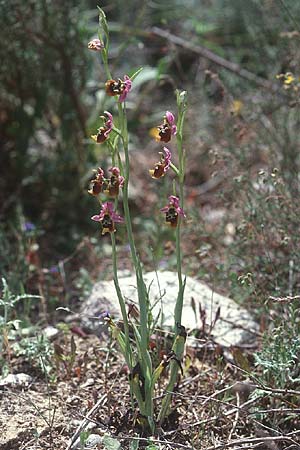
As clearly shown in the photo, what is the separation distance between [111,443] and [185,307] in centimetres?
80

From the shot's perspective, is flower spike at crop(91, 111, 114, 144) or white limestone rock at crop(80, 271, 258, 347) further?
white limestone rock at crop(80, 271, 258, 347)

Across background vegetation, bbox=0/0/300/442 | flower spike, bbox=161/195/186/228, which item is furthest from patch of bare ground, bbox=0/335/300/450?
flower spike, bbox=161/195/186/228

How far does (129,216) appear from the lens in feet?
5.92

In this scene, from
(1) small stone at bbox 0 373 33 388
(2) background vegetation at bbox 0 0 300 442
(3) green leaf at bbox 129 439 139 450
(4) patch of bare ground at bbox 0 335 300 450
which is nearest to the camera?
(3) green leaf at bbox 129 439 139 450

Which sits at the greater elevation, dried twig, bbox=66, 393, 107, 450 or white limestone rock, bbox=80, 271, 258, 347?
white limestone rock, bbox=80, 271, 258, 347

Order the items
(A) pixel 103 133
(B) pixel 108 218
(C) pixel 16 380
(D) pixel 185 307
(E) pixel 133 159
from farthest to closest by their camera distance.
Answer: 1. (E) pixel 133 159
2. (D) pixel 185 307
3. (C) pixel 16 380
4. (B) pixel 108 218
5. (A) pixel 103 133

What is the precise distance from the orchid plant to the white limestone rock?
0.44m

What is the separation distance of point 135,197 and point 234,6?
5.22ft

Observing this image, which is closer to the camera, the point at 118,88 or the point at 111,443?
the point at 118,88

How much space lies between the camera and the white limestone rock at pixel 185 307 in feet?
7.93

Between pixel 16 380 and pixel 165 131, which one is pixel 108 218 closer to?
pixel 165 131

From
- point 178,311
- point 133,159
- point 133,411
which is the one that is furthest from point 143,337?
point 133,159

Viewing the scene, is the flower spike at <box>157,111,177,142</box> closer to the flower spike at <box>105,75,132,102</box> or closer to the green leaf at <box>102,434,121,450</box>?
the flower spike at <box>105,75,132,102</box>

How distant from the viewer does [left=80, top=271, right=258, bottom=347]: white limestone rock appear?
242cm
